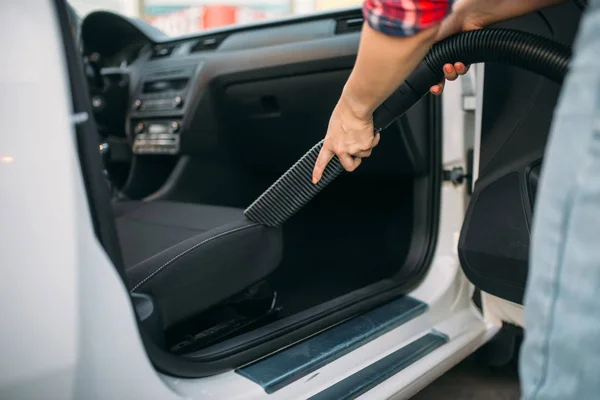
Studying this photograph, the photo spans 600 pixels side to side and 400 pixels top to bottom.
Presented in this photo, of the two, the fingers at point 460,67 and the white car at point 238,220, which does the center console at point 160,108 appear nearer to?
the white car at point 238,220

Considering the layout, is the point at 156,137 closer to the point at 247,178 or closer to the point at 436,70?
the point at 247,178

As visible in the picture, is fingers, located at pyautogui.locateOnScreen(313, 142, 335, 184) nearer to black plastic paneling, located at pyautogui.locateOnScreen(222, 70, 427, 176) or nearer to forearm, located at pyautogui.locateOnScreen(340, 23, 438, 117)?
forearm, located at pyautogui.locateOnScreen(340, 23, 438, 117)

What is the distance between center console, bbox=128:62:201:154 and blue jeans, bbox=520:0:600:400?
148 centimetres

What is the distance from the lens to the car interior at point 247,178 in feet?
3.13

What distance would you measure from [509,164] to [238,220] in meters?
0.57

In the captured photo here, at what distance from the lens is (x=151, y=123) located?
74.5 inches

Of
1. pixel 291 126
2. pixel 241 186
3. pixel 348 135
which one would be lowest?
pixel 241 186

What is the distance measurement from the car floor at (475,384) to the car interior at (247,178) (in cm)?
28

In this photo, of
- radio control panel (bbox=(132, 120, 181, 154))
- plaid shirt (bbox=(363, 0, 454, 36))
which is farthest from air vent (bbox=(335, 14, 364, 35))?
plaid shirt (bbox=(363, 0, 454, 36))

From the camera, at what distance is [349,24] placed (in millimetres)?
1433

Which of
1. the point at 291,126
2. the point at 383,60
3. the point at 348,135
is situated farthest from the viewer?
the point at 291,126

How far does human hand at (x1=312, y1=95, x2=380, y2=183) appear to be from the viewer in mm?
725

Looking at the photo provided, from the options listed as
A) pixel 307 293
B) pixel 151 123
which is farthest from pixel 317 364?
pixel 151 123

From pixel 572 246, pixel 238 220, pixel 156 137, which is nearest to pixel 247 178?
pixel 156 137
